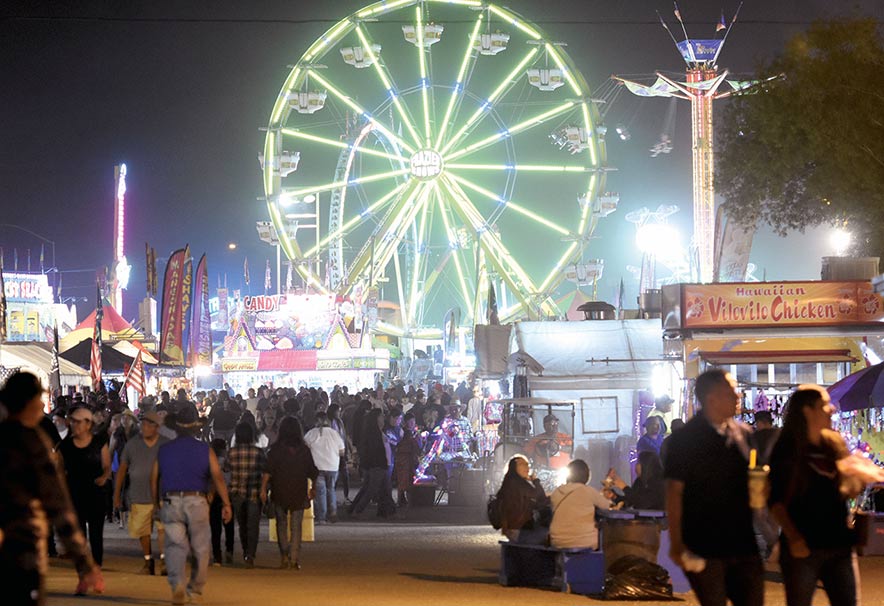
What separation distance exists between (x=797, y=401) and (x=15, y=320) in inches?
3237

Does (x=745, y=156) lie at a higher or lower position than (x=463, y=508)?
higher

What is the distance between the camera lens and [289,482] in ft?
42.9

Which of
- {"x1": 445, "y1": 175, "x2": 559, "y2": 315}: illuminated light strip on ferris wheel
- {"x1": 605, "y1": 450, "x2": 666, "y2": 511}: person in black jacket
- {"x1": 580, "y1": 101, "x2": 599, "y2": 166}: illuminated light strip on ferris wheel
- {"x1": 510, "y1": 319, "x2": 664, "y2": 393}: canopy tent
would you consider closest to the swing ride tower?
{"x1": 580, "y1": 101, "x2": 599, "y2": 166}: illuminated light strip on ferris wheel

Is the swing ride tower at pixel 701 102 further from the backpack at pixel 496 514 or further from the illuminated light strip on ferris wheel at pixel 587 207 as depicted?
the backpack at pixel 496 514

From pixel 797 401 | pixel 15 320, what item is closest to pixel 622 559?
pixel 797 401

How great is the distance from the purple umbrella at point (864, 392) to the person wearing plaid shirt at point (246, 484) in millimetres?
6494

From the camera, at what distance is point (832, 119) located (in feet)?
63.9

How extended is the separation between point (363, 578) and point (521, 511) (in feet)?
5.05

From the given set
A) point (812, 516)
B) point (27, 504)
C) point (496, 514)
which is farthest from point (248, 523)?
point (812, 516)

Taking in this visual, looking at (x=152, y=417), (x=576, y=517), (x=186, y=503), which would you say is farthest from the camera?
(x=152, y=417)

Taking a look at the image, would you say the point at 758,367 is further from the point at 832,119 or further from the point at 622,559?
the point at 622,559

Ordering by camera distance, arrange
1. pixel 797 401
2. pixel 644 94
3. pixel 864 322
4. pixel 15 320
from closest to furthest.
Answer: pixel 797 401 → pixel 864 322 → pixel 644 94 → pixel 15 320

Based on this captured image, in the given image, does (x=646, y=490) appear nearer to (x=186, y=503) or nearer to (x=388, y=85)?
(x=186, y=503)

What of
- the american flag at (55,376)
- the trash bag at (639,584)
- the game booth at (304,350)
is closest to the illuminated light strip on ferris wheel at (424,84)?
the game booth at (304,350)
